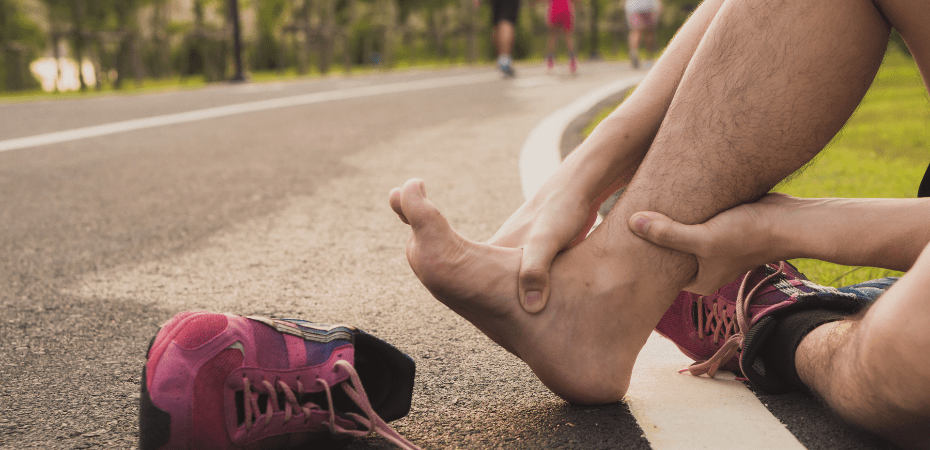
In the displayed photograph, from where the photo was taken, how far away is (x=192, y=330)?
116 centimetres

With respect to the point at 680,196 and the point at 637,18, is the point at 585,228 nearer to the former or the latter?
the point at 680,196

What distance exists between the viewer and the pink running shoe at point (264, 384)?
1115 millimetres

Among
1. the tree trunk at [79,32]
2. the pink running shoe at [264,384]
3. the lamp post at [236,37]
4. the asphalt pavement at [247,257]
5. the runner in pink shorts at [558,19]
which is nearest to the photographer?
the pink running shoe at [264,384]

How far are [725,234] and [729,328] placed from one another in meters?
0.26

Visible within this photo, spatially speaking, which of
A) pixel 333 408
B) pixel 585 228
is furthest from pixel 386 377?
pixel 585 228

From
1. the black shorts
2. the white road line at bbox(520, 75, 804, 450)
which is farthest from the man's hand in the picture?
the black shorts

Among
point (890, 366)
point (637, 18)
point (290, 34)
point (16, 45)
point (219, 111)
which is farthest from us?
point (290, 34)

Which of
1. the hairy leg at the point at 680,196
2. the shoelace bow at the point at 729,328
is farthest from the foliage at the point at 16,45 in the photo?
the shoelace bow at the point at 729,328

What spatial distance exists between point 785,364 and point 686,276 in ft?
0.76

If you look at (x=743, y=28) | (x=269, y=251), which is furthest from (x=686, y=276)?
(x=269, y=251)

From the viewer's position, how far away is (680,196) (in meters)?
1.37

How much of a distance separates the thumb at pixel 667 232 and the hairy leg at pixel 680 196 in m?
0.02

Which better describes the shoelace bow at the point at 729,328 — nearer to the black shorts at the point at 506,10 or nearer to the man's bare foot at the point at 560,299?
the man's bare foot at the point at 560,299

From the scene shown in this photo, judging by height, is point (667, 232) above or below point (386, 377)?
above
